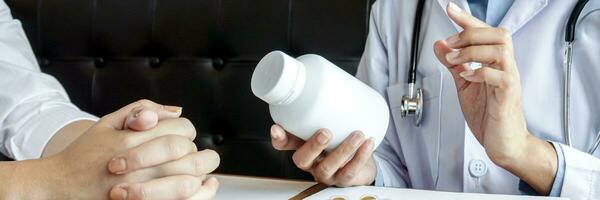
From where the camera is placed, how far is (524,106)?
709mm

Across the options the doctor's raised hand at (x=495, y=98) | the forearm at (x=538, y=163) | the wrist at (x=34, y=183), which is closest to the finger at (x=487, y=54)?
the doctor's raised hand at (x=495, y=98)

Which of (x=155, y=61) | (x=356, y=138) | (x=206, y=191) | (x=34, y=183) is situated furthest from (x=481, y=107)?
(x=155, y=61)

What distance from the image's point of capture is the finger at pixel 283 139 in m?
0.59

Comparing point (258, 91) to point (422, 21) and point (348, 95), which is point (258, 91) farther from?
point (422, 21)

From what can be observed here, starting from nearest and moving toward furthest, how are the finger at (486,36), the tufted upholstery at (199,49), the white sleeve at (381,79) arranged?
the finger at (486,36) → the white sleeve at (381,79) → the tufted upholstery at (199,49)


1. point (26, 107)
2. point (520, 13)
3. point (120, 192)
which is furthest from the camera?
point (26, 107)

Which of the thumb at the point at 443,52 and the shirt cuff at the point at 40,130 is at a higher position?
the thumb at the point at 443,52

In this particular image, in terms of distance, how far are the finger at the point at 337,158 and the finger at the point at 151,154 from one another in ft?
0.47

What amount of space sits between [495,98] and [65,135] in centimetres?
45

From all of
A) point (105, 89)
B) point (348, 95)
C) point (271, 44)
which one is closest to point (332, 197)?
point (348, 95)

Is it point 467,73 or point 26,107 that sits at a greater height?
point 467,73

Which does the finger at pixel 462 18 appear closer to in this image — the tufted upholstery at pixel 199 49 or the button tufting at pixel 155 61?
the tufted upholstery at pixel 199 49

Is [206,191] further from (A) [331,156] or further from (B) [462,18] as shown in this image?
(B) [462,18]

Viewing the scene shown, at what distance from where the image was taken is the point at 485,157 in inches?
27.7
